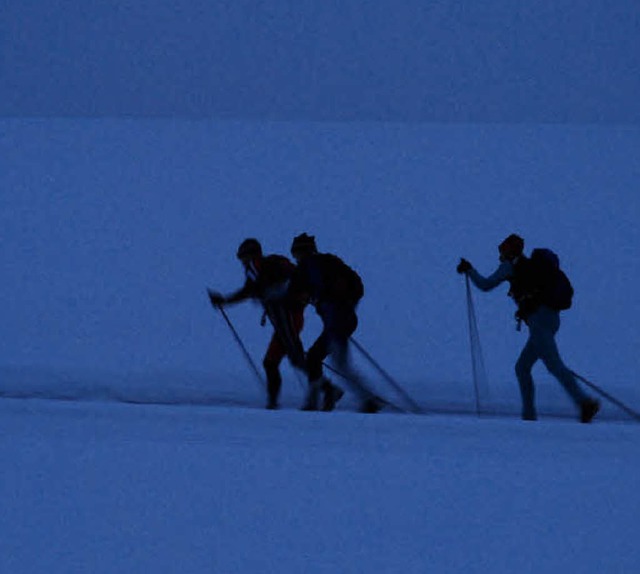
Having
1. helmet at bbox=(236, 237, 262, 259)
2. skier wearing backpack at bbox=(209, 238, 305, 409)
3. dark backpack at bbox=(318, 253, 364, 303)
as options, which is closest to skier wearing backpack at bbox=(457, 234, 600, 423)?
dark backpack at bbox=(318, 253, 364, 303)

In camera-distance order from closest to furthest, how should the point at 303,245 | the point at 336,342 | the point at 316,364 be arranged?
the point at 303,245 < the point at 336,342 < the point at 316,364

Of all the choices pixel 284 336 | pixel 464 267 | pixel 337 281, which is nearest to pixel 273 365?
pixel 284 336

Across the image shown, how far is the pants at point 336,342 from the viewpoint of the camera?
16.8ft

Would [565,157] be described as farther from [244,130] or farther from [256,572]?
[256,572]

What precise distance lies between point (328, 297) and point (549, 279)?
1247 mm

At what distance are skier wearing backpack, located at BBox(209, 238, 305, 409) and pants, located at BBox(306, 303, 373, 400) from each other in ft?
0.47

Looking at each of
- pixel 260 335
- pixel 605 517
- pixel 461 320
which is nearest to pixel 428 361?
pixel 461 320

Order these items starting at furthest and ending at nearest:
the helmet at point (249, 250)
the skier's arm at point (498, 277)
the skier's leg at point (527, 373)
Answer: the helmet at point (249, 250)
the skier's leg at point (527, 373)
the skier's arm at point (498, 277)

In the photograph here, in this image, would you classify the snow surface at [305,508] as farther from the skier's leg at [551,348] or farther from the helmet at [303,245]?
the helmet at [303,245]

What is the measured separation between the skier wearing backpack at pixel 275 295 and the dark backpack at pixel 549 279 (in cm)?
141

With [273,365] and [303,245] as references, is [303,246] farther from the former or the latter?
[273,365]

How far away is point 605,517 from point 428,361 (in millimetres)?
5836

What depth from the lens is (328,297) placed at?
16.7 ft

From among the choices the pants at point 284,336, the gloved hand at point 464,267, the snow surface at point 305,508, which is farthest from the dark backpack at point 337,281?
the snow surface at point 305,508
